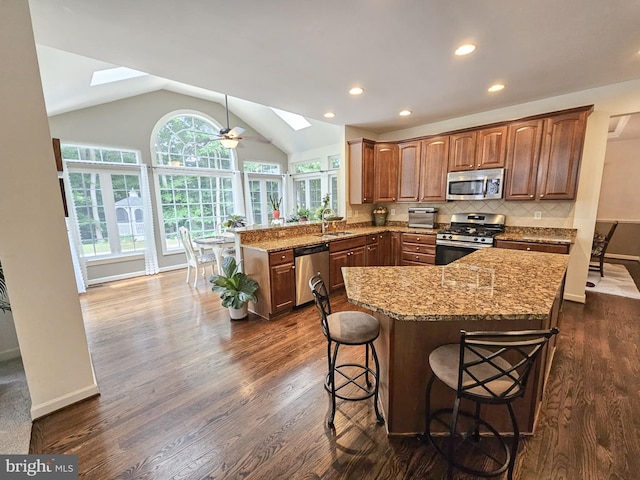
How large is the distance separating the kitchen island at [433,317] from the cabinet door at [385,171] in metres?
3.25

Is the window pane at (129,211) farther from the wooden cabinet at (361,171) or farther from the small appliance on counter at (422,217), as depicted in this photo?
the small appliance on counter at (422,217)

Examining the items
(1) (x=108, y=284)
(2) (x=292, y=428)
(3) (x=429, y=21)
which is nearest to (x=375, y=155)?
(3) (x=429, y=21)

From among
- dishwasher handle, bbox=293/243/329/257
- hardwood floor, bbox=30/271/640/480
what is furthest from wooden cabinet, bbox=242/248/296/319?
hardwood floor, bbox=30/271/640/480

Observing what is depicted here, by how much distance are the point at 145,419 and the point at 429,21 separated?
3.38 m

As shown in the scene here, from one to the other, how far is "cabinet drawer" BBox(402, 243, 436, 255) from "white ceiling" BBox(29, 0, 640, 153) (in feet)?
6.94

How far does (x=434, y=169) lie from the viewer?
4.45 metres

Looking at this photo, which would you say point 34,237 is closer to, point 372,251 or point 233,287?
point 233,287

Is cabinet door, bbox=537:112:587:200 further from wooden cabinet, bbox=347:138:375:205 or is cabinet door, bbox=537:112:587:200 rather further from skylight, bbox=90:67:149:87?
skylight, bbox=90:67:149:87

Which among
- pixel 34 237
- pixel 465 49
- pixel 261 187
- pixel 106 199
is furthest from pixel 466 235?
pixel 106 199

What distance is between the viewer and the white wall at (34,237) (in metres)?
1.61

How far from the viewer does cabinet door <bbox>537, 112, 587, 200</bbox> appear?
3256 mm

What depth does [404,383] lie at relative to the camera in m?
1.59

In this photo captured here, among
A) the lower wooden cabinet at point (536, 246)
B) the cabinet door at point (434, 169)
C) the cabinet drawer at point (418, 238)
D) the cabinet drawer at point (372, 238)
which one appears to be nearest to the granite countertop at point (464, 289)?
the lower wooden cabinet at point (536, 246)

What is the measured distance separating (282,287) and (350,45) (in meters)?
2.54
